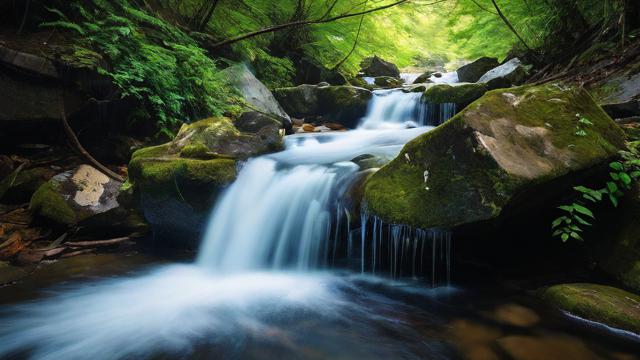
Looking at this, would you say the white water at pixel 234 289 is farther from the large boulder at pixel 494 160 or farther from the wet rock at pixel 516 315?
the wet rock at pixel 516 315

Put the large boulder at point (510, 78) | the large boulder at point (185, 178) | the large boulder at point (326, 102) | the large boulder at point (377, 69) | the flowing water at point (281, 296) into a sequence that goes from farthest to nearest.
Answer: the large boulder at point (377, 69) → the large boulder at point (326, 102) → the large boulder at point (510, 78) → the large boulder at point (185, 178) → the flowing water at point (281, 296)

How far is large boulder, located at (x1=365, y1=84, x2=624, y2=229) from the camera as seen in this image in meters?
3.10

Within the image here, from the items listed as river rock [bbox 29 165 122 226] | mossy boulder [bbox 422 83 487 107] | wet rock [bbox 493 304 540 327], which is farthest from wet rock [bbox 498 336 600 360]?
mossy boulder [bbox 422 83 487 107]

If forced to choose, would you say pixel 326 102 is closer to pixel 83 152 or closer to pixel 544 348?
pixel 83 152

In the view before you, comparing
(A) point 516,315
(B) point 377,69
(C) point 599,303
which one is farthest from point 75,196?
(B) point 377,69

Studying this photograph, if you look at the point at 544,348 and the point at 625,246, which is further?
the point at 625,246

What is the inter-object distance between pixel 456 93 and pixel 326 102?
3.34 metres

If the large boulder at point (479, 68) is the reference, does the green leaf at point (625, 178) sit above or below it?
below

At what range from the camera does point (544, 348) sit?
105 inches

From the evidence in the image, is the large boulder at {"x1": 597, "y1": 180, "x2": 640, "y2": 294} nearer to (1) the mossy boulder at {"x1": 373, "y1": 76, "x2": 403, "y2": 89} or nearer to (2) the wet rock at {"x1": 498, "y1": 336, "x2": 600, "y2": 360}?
(2) the wet rock at {"x1": 498, "y1": 336, "x2": 600, "y2": 360}

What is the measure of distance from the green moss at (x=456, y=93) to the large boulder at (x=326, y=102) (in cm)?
189

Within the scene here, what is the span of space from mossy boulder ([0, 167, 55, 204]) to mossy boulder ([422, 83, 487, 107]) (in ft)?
26.0

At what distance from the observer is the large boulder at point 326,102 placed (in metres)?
10.0

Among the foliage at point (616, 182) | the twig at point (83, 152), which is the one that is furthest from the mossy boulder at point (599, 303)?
the twig at point (83, 152)
